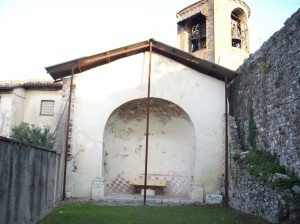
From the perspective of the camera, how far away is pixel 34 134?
1509 cm

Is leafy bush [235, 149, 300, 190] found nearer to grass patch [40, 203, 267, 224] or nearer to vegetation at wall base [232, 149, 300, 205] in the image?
vegetation at wall base [232, 149, 300, 205]

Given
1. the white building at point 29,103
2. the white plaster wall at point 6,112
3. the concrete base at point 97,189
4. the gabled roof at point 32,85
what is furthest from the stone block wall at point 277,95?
the white plaster wall at point 6,112

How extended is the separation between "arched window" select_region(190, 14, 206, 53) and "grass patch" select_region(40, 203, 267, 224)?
13.7m

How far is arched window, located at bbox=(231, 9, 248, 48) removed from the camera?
2083 centimetres

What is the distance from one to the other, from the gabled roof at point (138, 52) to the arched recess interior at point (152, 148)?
6.52ft

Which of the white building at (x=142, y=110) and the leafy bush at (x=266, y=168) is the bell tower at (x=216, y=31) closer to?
the white building at (x=142, y=110)

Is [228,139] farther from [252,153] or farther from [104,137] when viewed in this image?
[104,137]

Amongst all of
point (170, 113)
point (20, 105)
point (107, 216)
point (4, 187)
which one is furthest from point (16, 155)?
point (20, 105)

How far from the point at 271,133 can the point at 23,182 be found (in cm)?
667

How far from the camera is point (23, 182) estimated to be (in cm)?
534

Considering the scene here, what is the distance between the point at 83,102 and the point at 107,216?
513 cm

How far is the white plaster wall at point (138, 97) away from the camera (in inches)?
441

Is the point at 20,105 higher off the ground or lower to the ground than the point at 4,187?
higher

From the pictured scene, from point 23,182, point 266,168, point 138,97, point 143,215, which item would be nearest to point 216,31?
point 138,97
